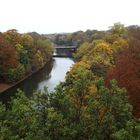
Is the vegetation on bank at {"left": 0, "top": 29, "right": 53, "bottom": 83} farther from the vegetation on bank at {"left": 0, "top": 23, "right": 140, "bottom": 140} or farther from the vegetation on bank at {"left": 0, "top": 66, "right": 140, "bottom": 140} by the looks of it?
the vegetation on bank at {"left": 0, "top": 66, "right": 140, "bottom": 140}

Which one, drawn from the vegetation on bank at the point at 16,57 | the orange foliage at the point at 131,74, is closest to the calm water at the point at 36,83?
the vegetation on bank at the point at 16,57

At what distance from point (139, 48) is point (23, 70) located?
36.8 m

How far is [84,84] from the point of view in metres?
16.5

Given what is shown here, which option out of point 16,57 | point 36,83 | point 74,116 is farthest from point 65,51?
point 74,116

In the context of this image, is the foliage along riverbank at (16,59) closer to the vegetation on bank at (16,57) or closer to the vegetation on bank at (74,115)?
the vegetation on bank at (16,57)

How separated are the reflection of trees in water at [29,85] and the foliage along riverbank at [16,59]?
115 cm

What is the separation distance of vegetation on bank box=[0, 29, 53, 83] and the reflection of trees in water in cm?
142

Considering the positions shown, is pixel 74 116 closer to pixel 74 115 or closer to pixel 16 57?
pixel 74 115

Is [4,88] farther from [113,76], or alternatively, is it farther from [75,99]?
[75,99]

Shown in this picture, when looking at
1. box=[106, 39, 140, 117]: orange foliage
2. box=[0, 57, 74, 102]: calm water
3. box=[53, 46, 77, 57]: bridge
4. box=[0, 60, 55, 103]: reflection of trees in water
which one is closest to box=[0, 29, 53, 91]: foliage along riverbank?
box=[0, 60, 55, 103]: reflection of trees in water

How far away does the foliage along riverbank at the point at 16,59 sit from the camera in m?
60.1

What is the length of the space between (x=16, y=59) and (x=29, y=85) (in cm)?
572

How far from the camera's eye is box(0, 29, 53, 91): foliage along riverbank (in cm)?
6012

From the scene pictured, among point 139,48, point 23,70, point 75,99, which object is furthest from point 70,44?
point 75,99
